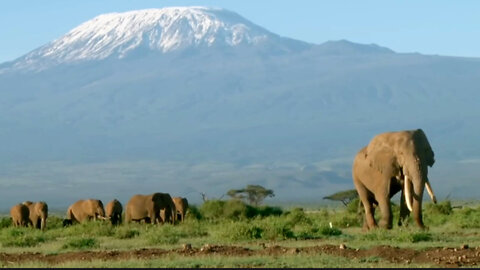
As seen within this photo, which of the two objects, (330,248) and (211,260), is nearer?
(211,260)

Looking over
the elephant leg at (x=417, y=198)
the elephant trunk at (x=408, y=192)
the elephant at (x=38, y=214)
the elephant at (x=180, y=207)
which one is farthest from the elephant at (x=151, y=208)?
the elephant leg at (x=417, y=198)

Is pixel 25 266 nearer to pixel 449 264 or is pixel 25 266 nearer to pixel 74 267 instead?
pixel 74 267

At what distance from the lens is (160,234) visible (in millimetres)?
26391

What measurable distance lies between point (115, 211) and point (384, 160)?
59.3 feet

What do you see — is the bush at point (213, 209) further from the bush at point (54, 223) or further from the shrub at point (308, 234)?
the shrub at point (308, 234)

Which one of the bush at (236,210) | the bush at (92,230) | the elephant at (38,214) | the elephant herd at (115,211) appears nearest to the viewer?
the bush at (92,230)

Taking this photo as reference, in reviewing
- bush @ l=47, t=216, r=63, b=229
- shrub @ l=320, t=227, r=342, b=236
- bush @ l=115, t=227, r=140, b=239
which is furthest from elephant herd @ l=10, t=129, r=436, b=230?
bush @ l=47, t=216, r=63, b=229

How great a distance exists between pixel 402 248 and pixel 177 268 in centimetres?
463

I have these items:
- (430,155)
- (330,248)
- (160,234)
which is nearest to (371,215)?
(430,155)

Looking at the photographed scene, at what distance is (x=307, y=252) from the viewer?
63.1 feet

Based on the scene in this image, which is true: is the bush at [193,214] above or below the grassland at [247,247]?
above

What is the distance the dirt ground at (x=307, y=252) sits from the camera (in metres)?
17.9

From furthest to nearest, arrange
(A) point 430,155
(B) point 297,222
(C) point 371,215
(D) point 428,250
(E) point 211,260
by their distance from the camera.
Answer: (B) point 297,222, (C) point 371,215, (A) point 430,155, (D) point 428,250, (E) point 211,260

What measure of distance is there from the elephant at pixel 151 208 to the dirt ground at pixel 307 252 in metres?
18.6
